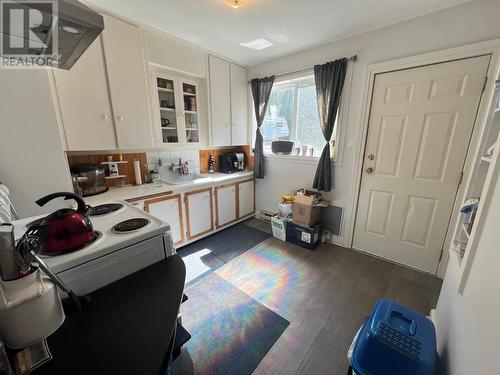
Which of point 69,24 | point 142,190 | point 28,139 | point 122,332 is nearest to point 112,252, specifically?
point 122,332

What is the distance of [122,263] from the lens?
889 mm

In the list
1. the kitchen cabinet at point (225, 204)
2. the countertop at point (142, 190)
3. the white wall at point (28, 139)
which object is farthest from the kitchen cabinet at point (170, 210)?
the white wall at point (28, 139)

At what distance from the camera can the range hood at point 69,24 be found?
2.20ft

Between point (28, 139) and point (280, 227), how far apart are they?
2508 mm

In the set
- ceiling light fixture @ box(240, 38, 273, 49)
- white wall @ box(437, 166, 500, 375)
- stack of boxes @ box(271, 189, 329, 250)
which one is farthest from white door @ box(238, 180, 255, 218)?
white wall @ box(437, 166, 500, 375)

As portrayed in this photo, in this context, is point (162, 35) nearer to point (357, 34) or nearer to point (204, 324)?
point (357, 34)

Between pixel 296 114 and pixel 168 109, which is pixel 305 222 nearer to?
pixel 296 114

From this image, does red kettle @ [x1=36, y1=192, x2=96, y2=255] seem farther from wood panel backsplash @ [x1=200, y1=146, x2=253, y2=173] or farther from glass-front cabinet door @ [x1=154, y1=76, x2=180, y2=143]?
wood panel backsplash @ [x1=200, y1=146, x2=253, y2=173]

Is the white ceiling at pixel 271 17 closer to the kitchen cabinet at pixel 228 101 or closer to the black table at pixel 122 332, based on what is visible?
the kitchen cabinet at pixel 228 101

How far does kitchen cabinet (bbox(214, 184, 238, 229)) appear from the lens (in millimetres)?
2871

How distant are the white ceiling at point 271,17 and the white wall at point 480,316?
1.69 m

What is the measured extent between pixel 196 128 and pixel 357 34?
212 cm

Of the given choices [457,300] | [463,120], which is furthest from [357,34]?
[457,300]

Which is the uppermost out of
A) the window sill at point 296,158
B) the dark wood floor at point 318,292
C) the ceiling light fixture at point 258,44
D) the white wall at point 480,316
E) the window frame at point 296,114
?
the ceiling light fixture at point 258,44
